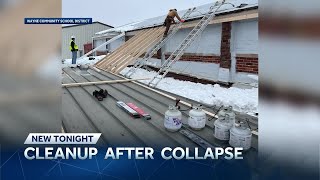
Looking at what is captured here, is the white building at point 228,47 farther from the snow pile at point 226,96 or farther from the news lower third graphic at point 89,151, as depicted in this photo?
the news lower third graphic at point 89,151

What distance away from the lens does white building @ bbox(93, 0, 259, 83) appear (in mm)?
7738

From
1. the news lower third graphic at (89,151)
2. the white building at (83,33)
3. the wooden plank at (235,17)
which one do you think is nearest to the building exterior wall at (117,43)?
the white building at (83,33)

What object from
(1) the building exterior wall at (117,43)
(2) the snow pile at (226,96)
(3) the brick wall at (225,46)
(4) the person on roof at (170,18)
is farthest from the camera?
(1) the building exterior wall at (117,43)

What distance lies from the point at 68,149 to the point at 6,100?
658 millimetres

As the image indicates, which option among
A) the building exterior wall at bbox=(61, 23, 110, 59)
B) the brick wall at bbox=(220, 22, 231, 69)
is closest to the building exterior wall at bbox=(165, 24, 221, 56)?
the brick wall at bbox=(220, 22, 231, 69)

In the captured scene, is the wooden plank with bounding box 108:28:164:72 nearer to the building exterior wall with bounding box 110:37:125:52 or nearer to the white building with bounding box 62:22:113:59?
the building exterior wall with bounding box 110:37:125:52

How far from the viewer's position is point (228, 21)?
8227 mm

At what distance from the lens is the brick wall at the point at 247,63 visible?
7.71m

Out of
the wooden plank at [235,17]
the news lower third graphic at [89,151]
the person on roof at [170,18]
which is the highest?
the person on roof at [170,18]

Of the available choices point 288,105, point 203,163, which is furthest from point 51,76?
point 288,105

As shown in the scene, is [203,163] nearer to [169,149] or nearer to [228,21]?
[169,149]

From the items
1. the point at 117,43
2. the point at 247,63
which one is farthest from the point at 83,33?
the point at 247,63

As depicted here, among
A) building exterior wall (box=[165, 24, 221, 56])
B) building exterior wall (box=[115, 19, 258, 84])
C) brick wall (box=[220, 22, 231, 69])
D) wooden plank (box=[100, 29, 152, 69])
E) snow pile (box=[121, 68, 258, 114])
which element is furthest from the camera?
wooden plank (box=[100, 29, 152, 69])

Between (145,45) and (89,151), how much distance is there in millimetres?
9097
